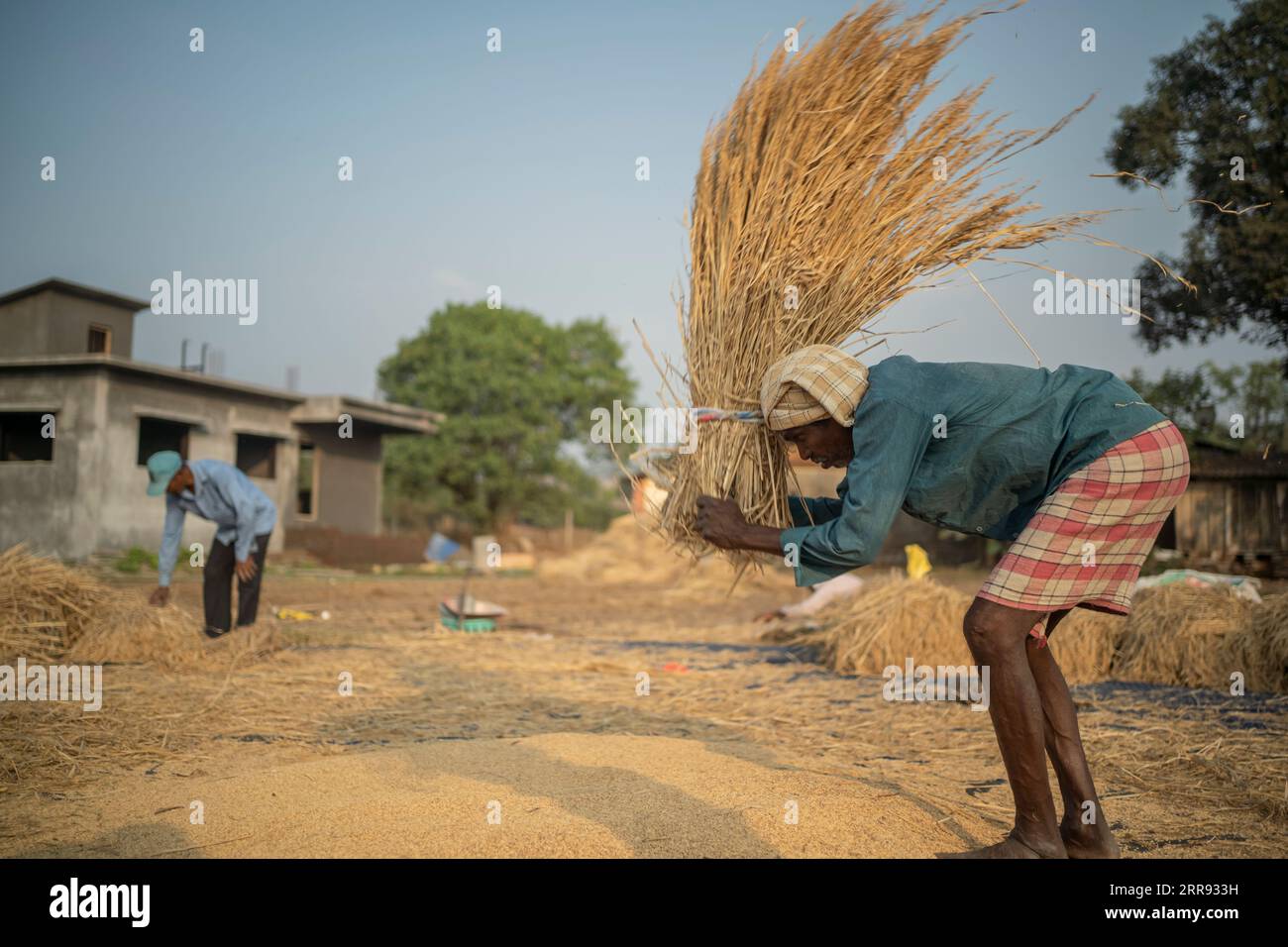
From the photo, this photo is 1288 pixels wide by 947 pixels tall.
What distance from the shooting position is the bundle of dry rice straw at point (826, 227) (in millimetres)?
3070

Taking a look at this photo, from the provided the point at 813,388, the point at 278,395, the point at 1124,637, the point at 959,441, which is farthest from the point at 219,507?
the point at 278,395

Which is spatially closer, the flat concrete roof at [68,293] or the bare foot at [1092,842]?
the bare foot at [1092,842]

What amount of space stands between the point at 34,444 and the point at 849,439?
61.4 ft

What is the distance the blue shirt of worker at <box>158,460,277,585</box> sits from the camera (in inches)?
251

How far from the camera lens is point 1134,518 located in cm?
245

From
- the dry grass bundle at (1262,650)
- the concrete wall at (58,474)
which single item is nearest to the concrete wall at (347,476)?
the concrete wall at (58,474)

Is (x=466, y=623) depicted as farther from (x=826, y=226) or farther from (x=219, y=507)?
(x=826, y=226)

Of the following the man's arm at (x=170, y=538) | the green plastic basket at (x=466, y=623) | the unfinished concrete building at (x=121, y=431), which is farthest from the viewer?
the unfinished concrete building at (x=121, y=431)

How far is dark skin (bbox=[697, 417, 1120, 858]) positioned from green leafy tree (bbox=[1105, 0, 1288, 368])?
11490 mm

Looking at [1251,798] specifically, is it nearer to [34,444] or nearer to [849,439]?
[849,439]

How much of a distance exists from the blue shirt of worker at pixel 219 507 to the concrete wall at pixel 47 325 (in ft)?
46.7

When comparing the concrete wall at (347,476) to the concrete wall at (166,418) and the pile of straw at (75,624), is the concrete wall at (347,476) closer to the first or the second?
the concrete wall at (166,418)
